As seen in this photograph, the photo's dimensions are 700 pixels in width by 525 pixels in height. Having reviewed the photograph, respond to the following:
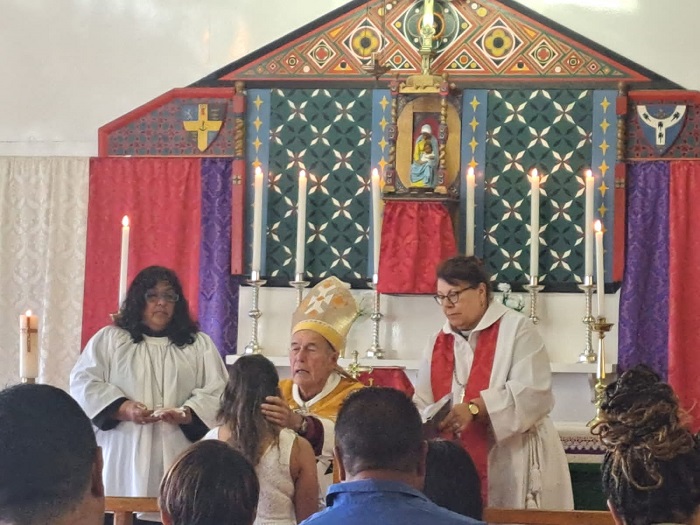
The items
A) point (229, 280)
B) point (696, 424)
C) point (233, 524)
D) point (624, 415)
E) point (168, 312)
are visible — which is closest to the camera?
point (624, 415)

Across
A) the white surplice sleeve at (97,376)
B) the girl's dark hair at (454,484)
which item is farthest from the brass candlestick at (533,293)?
the girl's dark hair at (454,484)

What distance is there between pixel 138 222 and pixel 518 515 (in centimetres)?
366

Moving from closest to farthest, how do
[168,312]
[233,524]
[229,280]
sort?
[233,524]
[168,312]
[229,280]

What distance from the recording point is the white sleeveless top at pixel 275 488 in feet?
11.6

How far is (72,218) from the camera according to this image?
6992mm

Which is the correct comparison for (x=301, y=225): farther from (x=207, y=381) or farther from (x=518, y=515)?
(x=518, y=515)

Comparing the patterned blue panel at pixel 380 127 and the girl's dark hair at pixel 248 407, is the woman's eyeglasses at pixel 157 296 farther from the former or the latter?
the patterned blue panel at pixel 380 127

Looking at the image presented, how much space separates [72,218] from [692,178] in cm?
340

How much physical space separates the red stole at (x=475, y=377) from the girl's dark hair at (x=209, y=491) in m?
2.04

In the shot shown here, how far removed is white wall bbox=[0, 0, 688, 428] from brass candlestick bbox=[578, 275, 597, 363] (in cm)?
82

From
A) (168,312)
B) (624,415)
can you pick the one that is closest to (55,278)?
(168,312)

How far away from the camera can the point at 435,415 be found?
4.27 metres

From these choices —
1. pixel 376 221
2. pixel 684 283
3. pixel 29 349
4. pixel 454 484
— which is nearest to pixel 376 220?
pixel 376 221

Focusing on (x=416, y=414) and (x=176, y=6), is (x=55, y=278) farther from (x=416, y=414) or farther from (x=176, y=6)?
(x=416, y=414)
